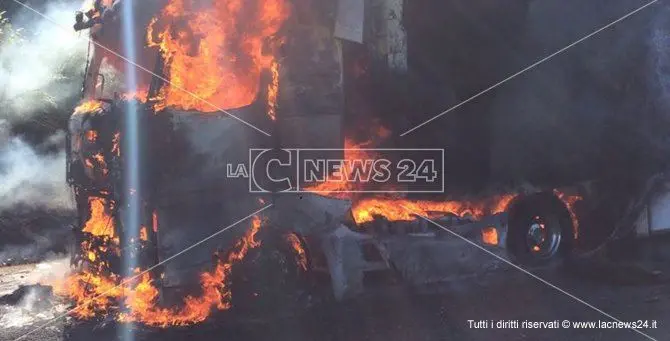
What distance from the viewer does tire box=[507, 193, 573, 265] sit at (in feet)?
25.7

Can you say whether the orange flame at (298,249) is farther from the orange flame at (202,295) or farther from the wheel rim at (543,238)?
the wheel rim at (543,238)

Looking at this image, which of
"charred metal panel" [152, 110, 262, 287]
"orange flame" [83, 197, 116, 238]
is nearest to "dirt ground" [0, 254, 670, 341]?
"charred metal panel" [152, 110, 262, 287]

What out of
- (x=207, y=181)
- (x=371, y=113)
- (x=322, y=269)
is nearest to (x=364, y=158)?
(x=371, y=113)

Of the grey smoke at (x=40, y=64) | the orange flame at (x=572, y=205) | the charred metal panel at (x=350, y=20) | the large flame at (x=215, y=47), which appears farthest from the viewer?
the grey smoke at (x=40, y=64)

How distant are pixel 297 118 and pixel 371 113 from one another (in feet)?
3.32

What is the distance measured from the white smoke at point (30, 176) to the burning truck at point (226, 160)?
15.2 ft

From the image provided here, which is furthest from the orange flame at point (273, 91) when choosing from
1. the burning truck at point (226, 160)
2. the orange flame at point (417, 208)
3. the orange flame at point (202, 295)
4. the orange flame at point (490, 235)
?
the orange flame at point (490, 235)

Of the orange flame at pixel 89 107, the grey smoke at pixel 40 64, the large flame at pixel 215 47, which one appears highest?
the grey smoke at pixel 40 64

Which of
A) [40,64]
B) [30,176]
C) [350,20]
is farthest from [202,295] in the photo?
[40,64]

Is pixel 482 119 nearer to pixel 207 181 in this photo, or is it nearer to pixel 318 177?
pixel 318 177

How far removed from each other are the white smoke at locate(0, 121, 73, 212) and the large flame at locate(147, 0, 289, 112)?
5204 mm

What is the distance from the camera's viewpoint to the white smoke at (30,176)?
35.2ft

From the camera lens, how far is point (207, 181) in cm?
609

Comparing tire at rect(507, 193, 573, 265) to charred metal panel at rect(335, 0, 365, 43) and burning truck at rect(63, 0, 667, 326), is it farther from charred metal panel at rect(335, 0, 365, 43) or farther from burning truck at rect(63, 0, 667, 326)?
charred metal panel at rect(335, 0, 365, 43)
